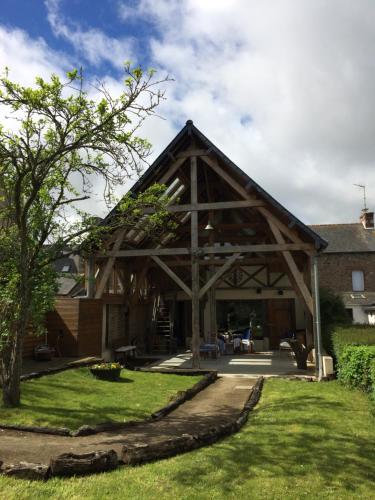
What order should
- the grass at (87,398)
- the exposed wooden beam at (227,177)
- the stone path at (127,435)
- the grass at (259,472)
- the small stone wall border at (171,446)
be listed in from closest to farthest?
the grass at (259,472), the small stone wall border at (171,446), the stone path at (127,435), the grass at (87,398), the exposed wooden beam at (227,177)

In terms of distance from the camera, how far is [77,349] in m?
13.4

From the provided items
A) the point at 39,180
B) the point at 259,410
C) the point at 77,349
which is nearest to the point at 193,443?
the point at 259,410

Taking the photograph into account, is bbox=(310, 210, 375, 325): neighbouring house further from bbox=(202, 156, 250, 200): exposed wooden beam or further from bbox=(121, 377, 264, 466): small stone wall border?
bbox=(121, 377, 264, 466): small stone wall border

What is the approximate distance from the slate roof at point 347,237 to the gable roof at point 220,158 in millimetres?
14273

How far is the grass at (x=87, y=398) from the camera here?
6.66 metres

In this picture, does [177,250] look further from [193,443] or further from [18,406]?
[193,443]

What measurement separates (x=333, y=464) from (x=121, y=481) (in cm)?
248

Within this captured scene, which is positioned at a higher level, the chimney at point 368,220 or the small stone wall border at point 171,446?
the chimney at point 368,220

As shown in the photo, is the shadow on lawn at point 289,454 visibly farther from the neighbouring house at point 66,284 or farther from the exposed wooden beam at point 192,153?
the exposed wooden beam at point 192,153

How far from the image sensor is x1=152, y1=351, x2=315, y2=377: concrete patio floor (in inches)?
483

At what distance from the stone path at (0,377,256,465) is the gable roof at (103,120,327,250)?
5331 mm

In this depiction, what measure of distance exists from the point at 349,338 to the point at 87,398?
21.4ft

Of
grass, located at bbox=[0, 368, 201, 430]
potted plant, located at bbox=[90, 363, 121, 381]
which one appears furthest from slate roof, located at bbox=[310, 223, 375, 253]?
potted plant, located at bbox=[90, 363, 121, 381]

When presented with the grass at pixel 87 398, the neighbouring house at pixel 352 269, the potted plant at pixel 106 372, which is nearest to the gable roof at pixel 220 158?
the potted plant at pixel 106 372
